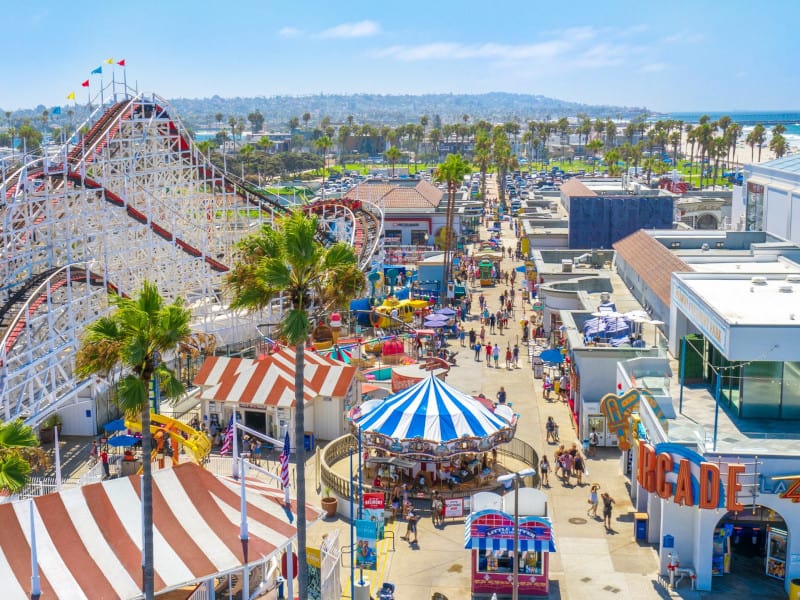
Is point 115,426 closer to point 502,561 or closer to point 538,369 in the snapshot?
point 502,561

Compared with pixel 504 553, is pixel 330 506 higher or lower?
lower

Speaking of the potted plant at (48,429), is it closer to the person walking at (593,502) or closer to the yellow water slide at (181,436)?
the yellow water slide at (181,436)

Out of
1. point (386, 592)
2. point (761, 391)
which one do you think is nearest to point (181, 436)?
point (386, 592)

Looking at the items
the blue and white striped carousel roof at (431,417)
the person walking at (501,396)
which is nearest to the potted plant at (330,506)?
the blue and white striped carousel roof at (431,417)

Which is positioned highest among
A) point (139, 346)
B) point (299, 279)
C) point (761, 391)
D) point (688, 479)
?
point (299, 279)

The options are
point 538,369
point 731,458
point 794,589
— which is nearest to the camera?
point 794,589

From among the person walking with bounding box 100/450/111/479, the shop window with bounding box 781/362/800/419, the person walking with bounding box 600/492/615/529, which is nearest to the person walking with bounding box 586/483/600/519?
the person walking with bounding box 600/492/615/529

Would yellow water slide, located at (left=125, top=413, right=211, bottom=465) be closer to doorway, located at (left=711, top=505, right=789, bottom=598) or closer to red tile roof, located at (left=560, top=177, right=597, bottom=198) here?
doorway, located at (left=711, top=505, right=789, bottom=598)
